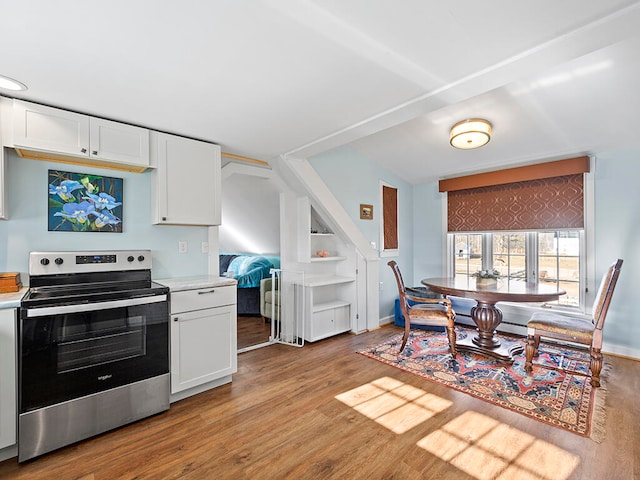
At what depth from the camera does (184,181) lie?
2.72 m

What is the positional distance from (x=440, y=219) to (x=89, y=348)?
462 centimetres

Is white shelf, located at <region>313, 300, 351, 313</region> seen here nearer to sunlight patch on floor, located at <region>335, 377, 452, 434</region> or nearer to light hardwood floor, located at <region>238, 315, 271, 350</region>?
Result: light hardwood floor, located at <region>238, 315, 271, 350</region>

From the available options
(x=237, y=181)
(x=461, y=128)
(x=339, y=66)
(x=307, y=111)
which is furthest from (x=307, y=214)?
(x=339, y=66)

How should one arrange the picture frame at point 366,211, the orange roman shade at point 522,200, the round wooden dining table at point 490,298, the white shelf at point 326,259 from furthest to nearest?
the picture frame at point 366,211 < the white shelf at point 326,259 < the orange roman shade at point 522,200 < the round wooden dining table at point 490,298

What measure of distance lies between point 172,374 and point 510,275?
425 cm

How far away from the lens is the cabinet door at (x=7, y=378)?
5.84ft

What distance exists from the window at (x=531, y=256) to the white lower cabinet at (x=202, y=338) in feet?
11.9

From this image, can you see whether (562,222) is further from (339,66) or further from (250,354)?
(250,354)

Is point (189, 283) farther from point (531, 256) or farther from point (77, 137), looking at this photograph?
point (531, 256)

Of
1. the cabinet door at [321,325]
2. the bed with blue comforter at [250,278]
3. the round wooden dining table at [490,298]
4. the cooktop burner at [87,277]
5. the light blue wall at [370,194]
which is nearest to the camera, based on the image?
Result: the cooktop burner at [87,277]

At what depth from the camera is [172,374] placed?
2396mm

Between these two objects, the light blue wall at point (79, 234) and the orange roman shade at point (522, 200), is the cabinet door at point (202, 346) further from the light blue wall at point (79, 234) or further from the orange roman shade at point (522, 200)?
the orange roman shade at point (522, 200)

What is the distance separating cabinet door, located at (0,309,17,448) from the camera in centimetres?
178

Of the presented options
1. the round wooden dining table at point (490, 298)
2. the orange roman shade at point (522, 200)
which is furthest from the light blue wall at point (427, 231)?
the round wooden dining table at point (490, 298)
